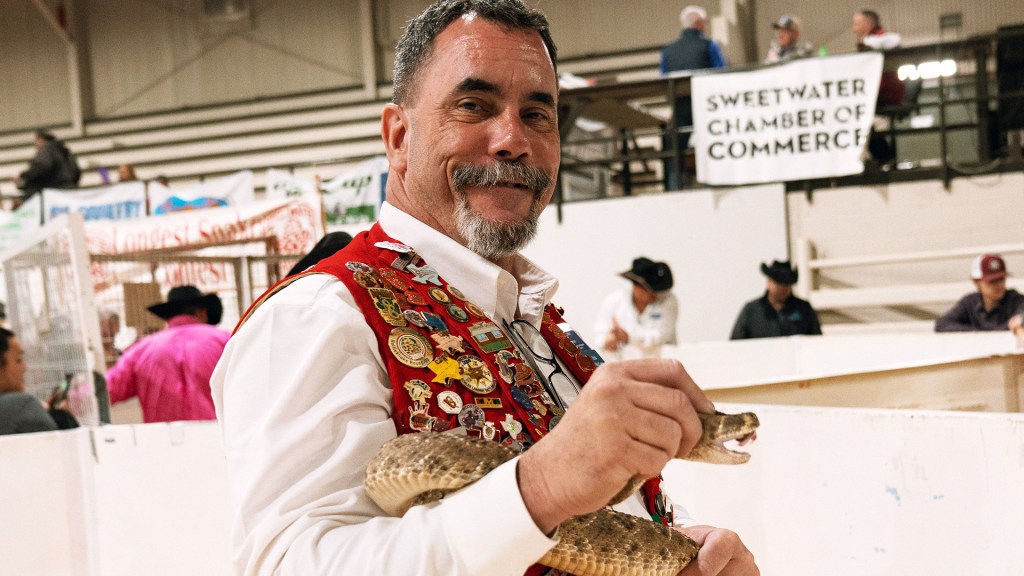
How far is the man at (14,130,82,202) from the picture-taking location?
37.3 feet

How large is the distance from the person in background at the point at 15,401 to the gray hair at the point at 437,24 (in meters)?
2.94

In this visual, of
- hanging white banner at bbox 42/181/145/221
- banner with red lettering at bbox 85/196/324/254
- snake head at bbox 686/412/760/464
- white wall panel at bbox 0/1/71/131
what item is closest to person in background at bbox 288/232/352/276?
snake head at bbox 686/412/760/464

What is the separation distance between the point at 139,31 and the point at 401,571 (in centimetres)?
1688

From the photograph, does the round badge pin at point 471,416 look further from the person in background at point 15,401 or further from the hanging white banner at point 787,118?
the hanging white banner at point 787,118

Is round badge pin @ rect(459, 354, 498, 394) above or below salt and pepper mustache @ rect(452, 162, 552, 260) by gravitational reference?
below

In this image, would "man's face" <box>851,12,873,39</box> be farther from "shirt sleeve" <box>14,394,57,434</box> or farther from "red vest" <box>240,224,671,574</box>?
"red vest" <box>240,224,671,574</box>

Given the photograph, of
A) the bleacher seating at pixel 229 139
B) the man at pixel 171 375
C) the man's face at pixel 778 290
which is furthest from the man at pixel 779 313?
the bleacher seating at pixel 229 139

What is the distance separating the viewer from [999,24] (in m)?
10.9

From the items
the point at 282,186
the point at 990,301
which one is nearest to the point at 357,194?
the point at 282,186

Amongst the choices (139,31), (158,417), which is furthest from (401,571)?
(139,31)

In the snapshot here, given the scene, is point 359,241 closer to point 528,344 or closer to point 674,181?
point 528,344

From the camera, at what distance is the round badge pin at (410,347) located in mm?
1023

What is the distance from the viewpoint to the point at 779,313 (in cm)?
628

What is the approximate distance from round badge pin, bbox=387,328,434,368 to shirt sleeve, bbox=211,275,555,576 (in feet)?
0.08
